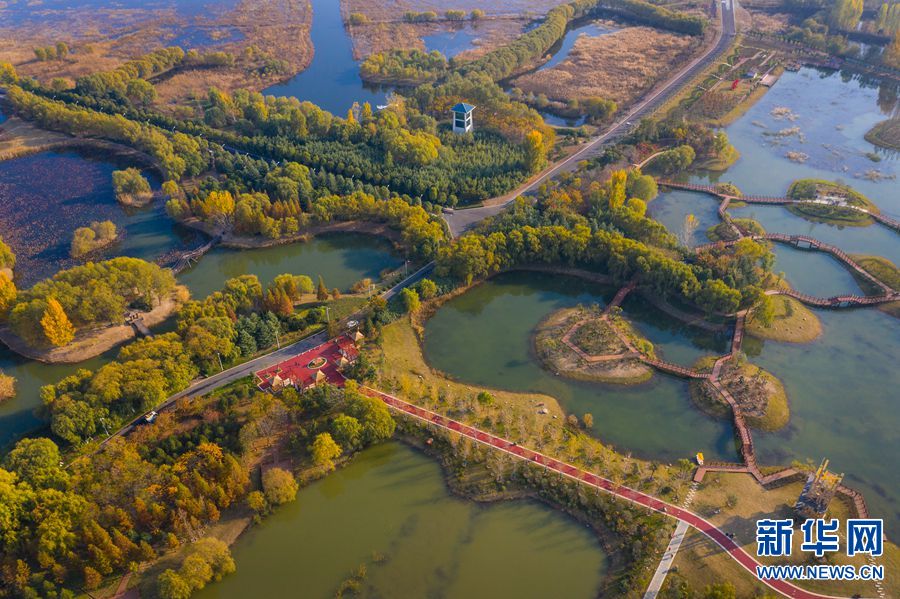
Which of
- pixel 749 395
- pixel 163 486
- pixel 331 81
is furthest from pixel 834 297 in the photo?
pixel 331 81

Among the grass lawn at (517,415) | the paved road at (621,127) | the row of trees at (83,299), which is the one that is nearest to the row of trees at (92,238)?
the row of trees at (83,299)

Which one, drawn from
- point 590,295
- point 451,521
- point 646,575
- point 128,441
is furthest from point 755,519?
point 128,441

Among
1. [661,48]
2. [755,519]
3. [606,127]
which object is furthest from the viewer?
[661,48]

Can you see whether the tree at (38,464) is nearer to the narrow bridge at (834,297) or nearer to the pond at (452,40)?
the narrow bridge at (834,297)

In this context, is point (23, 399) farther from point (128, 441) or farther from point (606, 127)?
point (606, 127)

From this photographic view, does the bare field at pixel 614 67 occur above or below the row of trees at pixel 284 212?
above

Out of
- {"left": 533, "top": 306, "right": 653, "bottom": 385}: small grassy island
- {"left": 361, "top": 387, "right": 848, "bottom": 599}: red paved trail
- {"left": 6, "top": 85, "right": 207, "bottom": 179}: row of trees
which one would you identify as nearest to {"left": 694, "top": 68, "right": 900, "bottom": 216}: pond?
{"left": 533, "top": 306, "right": 653, "bottom": 385}: small grassy island

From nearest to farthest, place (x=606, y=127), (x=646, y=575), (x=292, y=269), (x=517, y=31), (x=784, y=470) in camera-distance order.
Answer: (x=646, y=575) → (x=784, y=470) → (x=292, y=269) → (x=606, y=127) → (x=517, y=31)
